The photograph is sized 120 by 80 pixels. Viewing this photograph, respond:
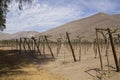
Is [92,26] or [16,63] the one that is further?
[92,26]

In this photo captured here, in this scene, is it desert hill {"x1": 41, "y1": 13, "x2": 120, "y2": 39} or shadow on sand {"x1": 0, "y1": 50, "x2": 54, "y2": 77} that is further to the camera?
desert hill {"x1": 41, "y1": 13, "x2": 120, "y2": 39}

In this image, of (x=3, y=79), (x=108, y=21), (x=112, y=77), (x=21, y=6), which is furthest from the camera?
(x=108, y=21)

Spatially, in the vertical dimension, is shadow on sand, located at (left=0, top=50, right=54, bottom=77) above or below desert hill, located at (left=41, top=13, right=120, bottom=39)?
below

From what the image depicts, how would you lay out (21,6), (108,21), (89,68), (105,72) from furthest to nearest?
(108,21)
(21,6)
(89,68)
(105,72)

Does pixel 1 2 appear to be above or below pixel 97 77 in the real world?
above

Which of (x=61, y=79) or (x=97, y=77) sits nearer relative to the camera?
(x=97, y=77)

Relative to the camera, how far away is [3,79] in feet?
52.4

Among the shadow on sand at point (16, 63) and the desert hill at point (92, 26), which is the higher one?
the desert hill at point (92, 26)

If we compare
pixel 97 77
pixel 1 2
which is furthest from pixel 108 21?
pixel 97 77

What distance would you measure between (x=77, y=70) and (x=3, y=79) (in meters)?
4.82

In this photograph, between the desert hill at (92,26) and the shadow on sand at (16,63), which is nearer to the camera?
the shadow on sand at (16,63)

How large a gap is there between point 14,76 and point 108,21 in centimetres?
10311

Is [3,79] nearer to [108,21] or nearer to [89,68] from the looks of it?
[89,68]

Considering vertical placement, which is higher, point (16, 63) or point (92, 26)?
point (92, 26)
